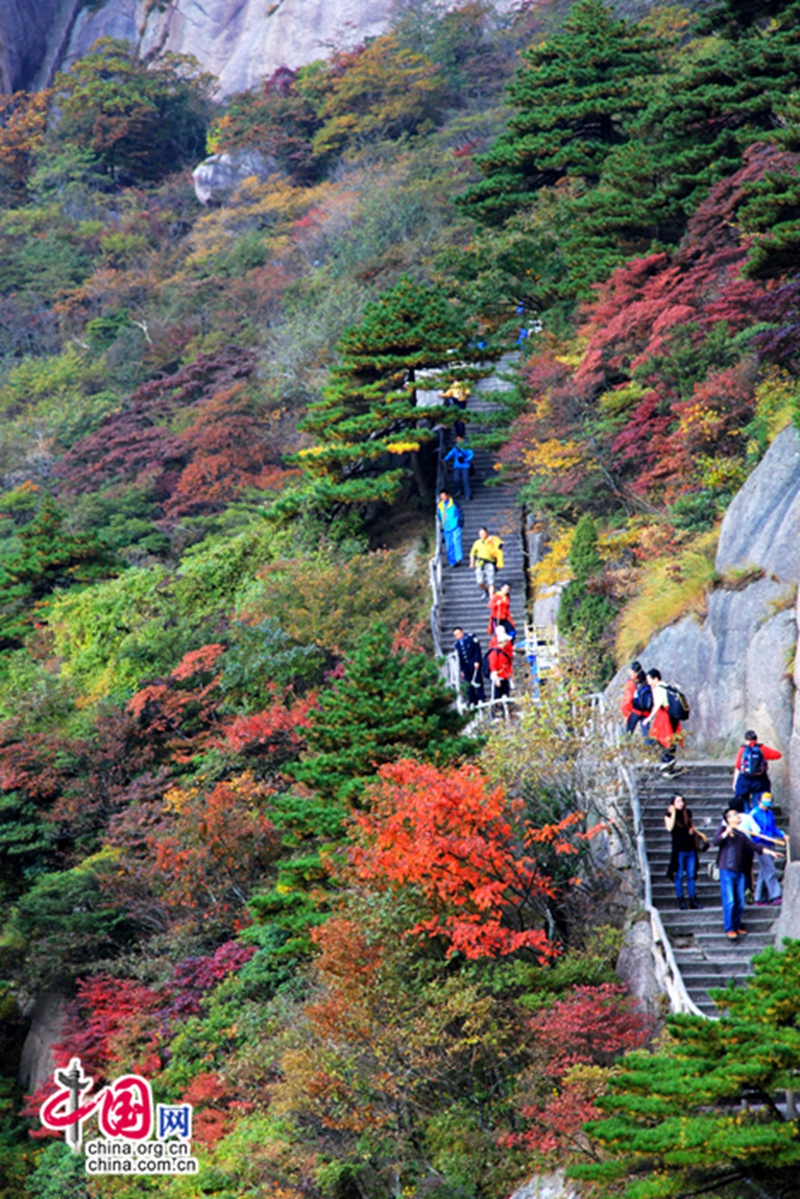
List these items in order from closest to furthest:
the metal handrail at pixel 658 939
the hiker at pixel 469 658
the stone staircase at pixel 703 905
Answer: the metal handrail at pixel 658 939 < the stone staircase at pixel 703 905 < the hiker at pixel 469 658

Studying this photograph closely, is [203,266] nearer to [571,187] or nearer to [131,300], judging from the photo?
[131,300]

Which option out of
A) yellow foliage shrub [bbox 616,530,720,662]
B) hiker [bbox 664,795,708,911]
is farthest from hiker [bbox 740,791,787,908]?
yellow foliage shrub [bbox 616,530,720,662]

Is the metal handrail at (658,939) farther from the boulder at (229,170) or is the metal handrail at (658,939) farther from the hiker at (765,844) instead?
the boulder at (229,170)

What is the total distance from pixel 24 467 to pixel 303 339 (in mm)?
12738

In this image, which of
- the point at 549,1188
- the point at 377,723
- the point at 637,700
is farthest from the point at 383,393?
the point at 549,1188

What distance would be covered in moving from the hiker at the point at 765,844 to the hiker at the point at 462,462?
15266mm

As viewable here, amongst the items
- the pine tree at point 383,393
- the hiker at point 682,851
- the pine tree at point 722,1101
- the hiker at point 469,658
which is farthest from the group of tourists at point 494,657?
the pine tree at point 722,1101

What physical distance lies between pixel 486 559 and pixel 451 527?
1.94m

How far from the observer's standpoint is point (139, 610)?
2716 centimetres

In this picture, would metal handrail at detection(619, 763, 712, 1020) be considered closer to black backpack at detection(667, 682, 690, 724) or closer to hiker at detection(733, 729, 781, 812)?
black backpack at detection(667, 682, 690, 724)

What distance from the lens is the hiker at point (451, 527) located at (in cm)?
2403

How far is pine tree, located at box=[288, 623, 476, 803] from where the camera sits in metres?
14.9

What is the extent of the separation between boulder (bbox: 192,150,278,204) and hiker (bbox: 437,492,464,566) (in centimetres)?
3699

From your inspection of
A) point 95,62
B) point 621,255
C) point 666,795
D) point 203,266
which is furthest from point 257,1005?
point 95,62
